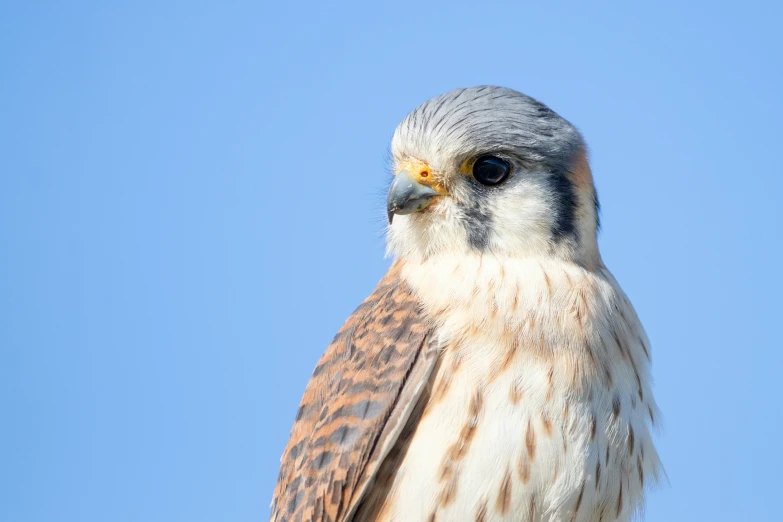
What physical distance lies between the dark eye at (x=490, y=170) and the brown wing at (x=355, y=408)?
1.65 feet

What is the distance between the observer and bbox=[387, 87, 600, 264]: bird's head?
11.2ft

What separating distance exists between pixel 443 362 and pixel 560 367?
386 mm

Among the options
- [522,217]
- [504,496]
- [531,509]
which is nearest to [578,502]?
[531,509]

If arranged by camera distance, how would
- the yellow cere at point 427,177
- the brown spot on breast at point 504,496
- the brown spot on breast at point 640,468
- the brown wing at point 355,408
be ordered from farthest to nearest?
1. the yellow cere at point 427,177
2. the brown spot on breast at point 640,468
3. the brown wing at point 355,408
4. the brown spot on breast at point 504,496

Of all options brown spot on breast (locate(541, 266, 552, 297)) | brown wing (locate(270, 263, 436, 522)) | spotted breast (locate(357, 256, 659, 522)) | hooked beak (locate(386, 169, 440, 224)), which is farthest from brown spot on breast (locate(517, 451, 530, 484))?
hooked beak (locate(386, 169, 440, 224))

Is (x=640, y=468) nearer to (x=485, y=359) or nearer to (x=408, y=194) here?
(x=485, y=359)

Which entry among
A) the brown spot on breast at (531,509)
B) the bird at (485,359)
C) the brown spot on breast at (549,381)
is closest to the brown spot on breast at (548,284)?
the bird at (485,359)

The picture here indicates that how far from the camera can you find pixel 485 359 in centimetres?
317

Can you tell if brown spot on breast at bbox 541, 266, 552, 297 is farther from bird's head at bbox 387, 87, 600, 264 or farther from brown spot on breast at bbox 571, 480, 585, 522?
brown spot on breast at bbox 571, 480, 585, 522

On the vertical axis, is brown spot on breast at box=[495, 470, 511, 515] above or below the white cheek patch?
below

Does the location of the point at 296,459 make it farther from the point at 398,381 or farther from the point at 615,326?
the point at 615,326

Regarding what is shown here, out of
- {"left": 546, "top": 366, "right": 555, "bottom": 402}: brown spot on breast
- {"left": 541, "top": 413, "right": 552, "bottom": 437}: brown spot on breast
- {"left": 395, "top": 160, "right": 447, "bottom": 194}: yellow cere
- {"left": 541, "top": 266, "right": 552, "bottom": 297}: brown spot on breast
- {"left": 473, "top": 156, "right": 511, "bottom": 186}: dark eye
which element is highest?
{"left": 473, "top": 156, "right": 511, "bottom": 186}: dark eye

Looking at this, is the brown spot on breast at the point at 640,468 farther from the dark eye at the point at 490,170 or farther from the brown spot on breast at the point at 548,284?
the dark eye at the point at 490,170

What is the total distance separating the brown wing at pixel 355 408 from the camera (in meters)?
3.26
